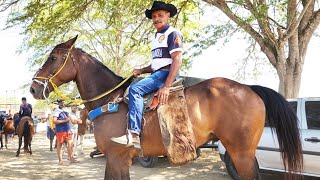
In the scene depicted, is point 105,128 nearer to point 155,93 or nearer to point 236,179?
point 155,93

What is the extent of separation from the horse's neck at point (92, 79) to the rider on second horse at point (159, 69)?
632 millimetres

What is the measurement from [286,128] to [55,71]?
3.31m

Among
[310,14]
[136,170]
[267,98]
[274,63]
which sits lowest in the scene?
[136,170]

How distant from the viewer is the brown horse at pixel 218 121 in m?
4.22

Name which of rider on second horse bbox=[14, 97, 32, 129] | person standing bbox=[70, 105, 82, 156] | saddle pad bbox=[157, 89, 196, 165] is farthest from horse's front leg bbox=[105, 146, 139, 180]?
rider on second horse bbox=[14, 97, 32, 129]

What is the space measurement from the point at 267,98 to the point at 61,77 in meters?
2.90

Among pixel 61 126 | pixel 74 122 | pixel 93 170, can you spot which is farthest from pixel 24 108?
pixel 93 170

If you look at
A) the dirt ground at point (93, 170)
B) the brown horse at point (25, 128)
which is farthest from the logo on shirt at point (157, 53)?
the brown horse at point (25, 128)

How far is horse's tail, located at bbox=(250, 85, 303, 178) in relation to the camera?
4.47 meters

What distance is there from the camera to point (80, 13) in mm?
10734

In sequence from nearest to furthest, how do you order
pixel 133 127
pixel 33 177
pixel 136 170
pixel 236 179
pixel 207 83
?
pixel 133 127, pixel 207 83, pixel 236 179, pixel 33 177, pixel 136 170

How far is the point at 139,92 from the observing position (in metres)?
4.22

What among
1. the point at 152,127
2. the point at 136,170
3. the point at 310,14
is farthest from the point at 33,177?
the point at 310,14

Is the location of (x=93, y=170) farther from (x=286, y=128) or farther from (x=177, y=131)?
(x=286, y=128)
